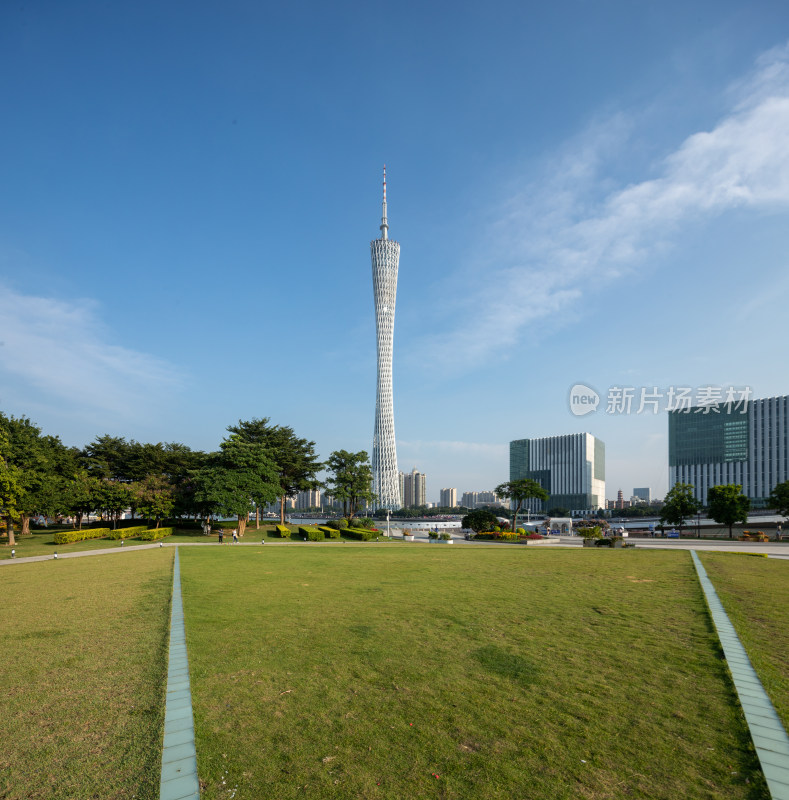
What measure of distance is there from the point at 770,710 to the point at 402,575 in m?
11.2

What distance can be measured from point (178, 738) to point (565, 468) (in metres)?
143

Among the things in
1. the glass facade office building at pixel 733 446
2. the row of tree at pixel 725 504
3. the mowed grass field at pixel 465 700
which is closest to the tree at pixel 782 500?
the row of tree at pixel 725 504

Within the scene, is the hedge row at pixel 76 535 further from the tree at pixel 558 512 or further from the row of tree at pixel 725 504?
the tree at pixel 558 512

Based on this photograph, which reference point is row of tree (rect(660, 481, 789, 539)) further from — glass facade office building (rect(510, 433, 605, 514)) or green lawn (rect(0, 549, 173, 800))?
glass facade office building (rect(510, 433, 605, 514))

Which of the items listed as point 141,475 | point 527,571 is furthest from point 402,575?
point 141,475

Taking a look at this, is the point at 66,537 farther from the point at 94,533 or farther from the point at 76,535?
the point at 94,533

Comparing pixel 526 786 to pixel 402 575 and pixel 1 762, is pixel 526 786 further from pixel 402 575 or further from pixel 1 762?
pixel 402 575

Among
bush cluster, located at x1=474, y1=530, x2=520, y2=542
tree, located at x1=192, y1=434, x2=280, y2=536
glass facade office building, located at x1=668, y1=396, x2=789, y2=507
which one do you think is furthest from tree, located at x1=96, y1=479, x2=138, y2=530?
glass facade office building, located at x1=668, y1=396, x2=789, y2=507

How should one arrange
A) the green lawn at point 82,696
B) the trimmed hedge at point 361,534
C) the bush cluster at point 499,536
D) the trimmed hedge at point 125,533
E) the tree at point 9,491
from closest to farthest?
the green lawn at point 82,696
the tree at point 9,491
the trimmed hedge at point 125,533
the bush cluster at point 499,536
the trimmed hedge at point 361,534

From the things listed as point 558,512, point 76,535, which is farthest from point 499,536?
point 558,512

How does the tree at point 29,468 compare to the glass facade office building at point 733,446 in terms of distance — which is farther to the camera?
the glass facade office building at point 733,446

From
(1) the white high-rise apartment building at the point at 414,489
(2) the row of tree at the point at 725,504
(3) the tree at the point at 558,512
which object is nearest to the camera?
(2) the row of tree at the point at 725,504

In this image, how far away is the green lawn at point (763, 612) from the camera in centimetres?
578

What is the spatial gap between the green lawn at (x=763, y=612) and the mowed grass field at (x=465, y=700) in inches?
18.1
